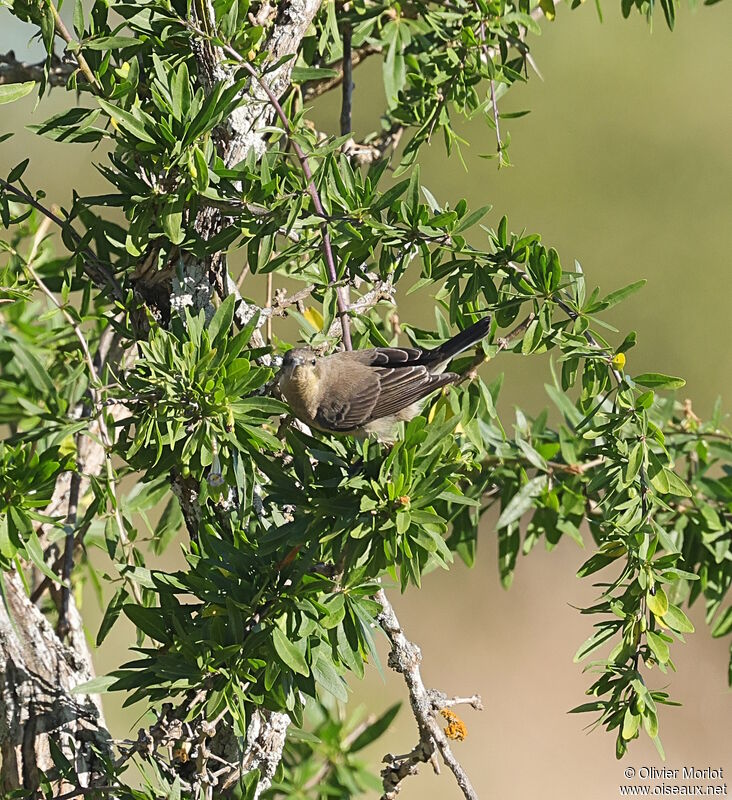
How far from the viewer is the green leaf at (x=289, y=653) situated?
4.75ft

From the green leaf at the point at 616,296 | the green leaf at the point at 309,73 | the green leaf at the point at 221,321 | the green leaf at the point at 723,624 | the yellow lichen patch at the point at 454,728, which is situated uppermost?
the green leaf at the point at 309,73

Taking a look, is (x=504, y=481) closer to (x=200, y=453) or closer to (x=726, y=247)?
(x=200, y=453)

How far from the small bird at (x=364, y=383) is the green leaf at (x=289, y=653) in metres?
0.63

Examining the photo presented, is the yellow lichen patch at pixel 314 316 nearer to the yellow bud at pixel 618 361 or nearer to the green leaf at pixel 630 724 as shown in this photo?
the yellow bud at pixel 618 361

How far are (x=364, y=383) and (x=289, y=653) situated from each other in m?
1.14

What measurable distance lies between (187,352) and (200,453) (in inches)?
7.3

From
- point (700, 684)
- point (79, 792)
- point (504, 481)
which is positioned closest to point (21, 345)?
point (79, 792)

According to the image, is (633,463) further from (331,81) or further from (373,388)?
(331,81)

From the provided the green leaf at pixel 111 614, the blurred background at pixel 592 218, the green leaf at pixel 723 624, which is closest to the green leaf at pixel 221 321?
the green leaf at pixel 111 614

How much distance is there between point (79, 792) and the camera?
1556mm

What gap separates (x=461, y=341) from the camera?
188cm

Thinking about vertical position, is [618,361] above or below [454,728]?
above

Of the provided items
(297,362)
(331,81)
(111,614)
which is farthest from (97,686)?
(331,81)

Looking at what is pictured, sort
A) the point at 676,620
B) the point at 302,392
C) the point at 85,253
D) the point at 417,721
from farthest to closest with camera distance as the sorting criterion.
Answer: the point at 302,392 → the point at 85,253 → the point at 417,721 → the point at 676,620
